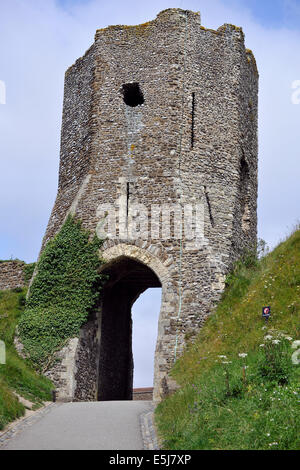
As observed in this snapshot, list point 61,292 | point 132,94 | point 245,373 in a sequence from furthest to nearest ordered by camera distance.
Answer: point 132,94
point 61,292
point 245,373

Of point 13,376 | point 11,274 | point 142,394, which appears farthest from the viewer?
point 142,394

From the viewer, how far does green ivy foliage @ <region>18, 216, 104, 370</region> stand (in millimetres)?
16516

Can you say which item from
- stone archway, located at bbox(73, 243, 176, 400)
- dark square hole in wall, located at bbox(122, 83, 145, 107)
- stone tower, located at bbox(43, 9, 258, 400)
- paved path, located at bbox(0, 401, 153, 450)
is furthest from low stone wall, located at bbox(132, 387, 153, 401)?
dark square hole in wall, located at bbox(122, 83, 145, 107)

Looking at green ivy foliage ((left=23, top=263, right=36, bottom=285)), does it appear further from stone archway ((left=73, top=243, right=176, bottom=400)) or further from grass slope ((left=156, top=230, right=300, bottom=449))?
grass slope ((left=156, top=230, right=300, bottom=449))

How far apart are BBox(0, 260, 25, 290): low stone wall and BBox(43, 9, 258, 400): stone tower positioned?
2.10 metres

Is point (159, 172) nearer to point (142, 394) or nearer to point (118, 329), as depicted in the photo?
point (118, 329)

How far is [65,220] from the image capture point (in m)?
18.2

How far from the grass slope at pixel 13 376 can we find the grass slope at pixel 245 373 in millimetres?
2879

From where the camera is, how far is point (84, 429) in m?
10.8

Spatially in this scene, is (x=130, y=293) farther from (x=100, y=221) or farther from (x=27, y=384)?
(x=27, y=384)

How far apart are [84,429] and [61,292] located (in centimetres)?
672

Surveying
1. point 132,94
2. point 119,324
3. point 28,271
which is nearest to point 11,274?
point 28,271

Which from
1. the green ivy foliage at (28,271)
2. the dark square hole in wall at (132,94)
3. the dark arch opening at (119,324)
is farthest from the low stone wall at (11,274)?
the dark square hole in wall at (132,94)
